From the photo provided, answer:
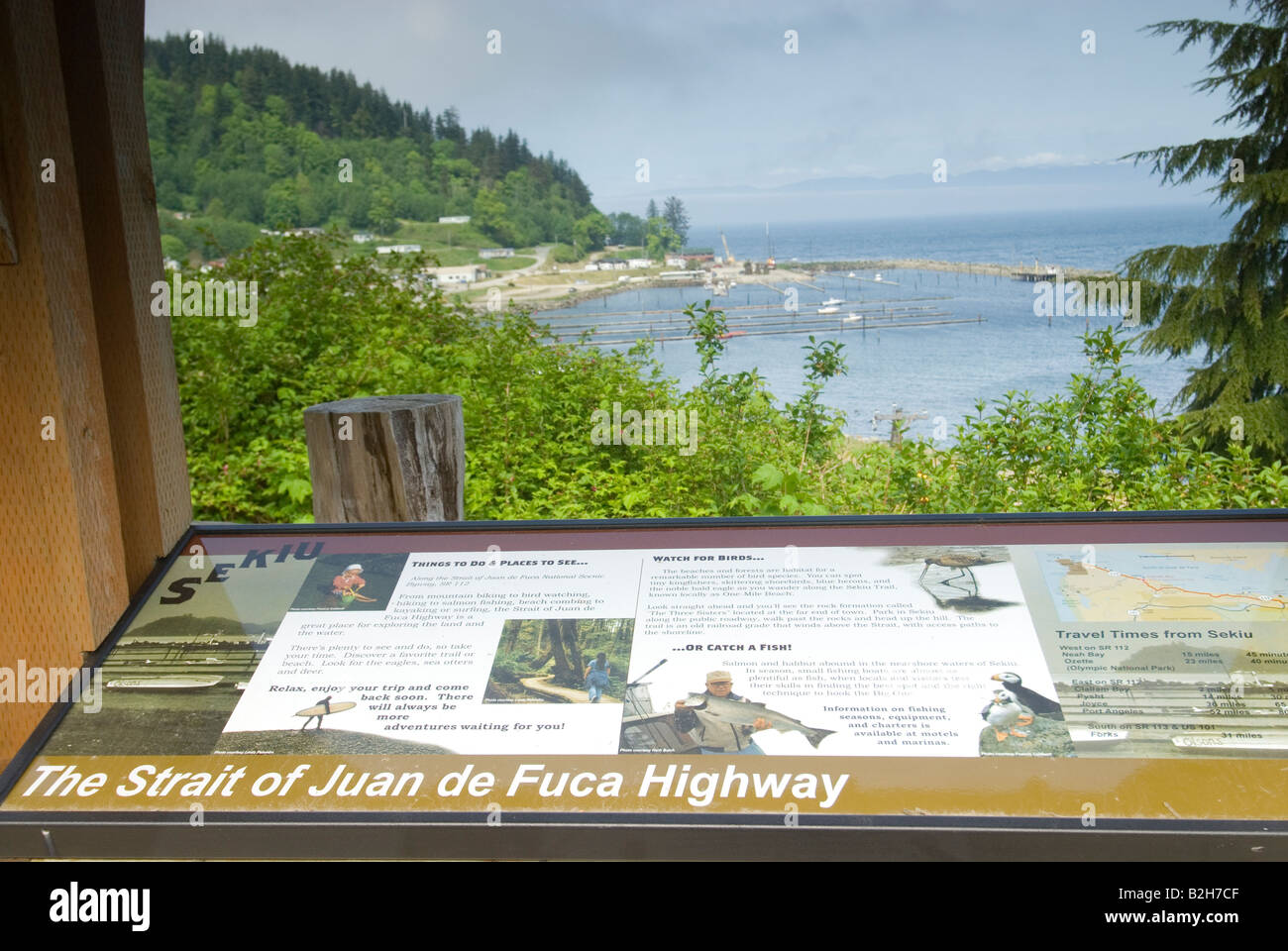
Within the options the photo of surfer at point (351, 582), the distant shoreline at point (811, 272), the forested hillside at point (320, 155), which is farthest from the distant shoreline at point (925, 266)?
the photo of surfer at point (351, 582)

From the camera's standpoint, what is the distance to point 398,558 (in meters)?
2.02

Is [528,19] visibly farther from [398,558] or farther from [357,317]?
[398,558]

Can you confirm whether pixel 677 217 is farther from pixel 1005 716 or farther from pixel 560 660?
pixel 1005 716

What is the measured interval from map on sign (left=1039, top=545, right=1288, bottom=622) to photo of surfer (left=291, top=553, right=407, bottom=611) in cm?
118

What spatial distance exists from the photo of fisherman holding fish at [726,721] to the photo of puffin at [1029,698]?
0.30 meters

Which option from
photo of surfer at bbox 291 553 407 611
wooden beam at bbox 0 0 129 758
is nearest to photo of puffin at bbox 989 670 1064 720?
photo of surfer at bbox 291 553 407 611

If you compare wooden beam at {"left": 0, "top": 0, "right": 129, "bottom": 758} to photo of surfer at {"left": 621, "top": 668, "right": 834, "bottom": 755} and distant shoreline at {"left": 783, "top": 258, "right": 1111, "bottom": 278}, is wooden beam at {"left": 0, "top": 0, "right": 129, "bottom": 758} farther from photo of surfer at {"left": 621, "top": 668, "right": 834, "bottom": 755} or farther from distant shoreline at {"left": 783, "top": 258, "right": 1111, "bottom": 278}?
distant shoreline at {"left": 783, "top": 258, "right": 1111, "bottom": 278}

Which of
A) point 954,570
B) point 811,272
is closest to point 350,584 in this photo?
point 954,570

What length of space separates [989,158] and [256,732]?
976 centimetres

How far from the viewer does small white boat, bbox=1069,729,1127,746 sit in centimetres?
152

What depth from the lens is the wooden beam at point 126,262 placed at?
1876 mm

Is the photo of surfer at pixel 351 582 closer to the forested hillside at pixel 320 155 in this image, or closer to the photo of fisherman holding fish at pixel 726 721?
the photo of fisherman holding fish at pixel 726 721

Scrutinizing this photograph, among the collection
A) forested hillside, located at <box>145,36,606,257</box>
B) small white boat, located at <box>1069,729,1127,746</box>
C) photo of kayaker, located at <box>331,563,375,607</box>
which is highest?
forested hillside, located at <box>145,36,606,257</box>

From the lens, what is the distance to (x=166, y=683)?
177 centimetres
